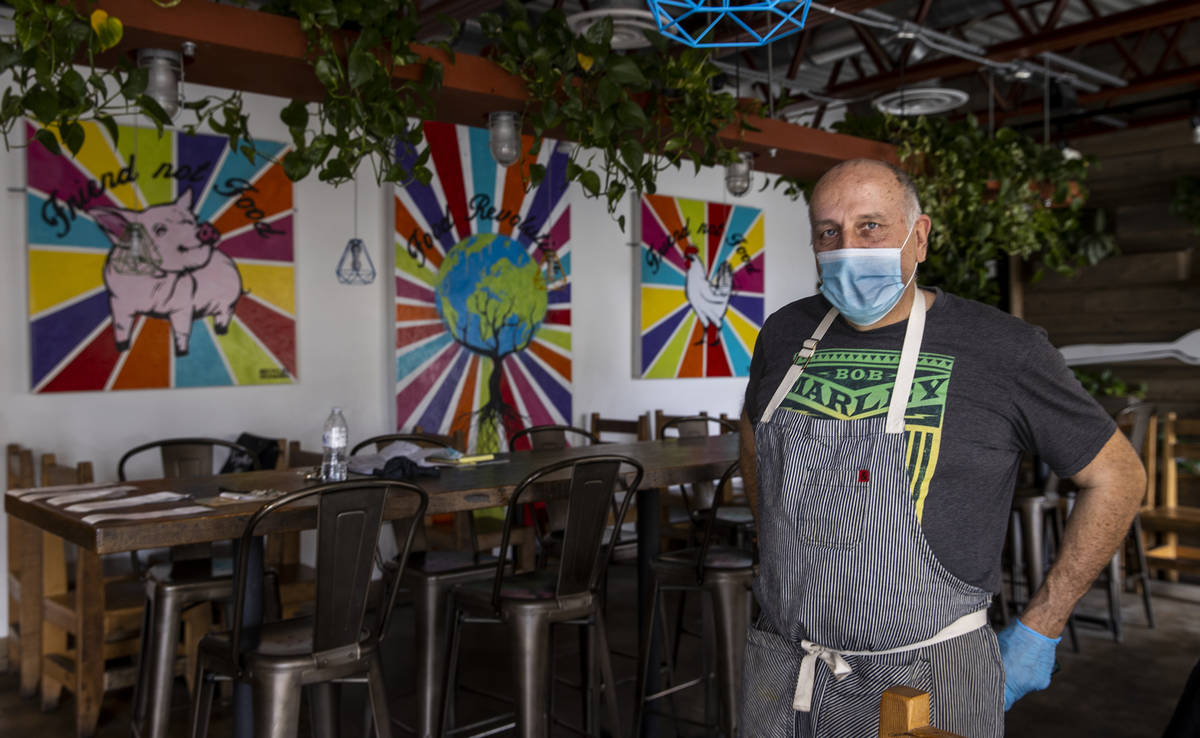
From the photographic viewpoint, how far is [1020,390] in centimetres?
162

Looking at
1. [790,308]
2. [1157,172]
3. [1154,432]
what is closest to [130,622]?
[790,308]

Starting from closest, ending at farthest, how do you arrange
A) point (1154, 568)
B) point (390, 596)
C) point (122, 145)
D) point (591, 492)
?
point (390, 596) < point (591, 492) < point (122, 145) < point (1154, 568)

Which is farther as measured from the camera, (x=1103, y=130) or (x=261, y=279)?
(x=1103, y=130)

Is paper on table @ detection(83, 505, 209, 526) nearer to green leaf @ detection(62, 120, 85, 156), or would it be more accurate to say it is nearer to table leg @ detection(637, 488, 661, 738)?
green leaf @ detection(62, 120, 85, 156)

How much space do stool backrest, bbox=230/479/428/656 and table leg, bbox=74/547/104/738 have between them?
1367 millimetres

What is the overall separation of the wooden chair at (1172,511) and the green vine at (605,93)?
11.6 feet

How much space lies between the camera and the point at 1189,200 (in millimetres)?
7238

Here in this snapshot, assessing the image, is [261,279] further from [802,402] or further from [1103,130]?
[1103,130]

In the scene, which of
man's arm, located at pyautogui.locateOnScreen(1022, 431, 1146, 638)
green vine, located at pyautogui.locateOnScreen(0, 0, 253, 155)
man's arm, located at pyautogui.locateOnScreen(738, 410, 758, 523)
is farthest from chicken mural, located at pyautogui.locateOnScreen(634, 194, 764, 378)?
man's arm, located at pyautogui.locateOnScreen(1022, 431, 1146, 638)

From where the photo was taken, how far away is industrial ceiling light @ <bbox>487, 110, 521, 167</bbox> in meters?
3.78

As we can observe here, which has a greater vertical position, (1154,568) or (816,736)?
(816,736)

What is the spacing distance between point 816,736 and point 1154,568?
534 cm

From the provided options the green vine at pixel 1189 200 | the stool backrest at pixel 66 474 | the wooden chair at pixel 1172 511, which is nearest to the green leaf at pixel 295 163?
the stool backrest at pixel 66 474

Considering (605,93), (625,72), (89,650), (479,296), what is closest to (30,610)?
(89,650)
